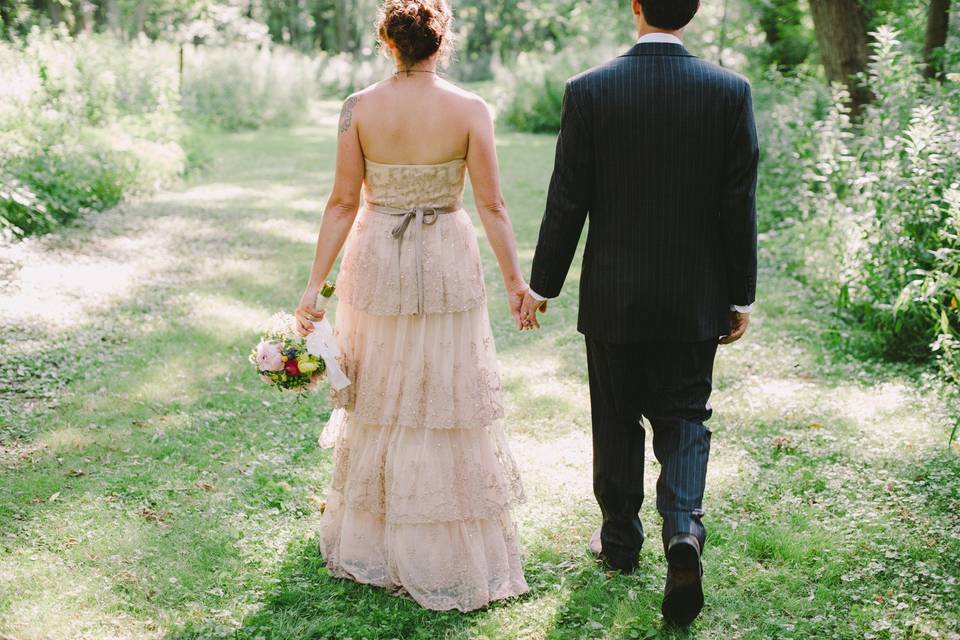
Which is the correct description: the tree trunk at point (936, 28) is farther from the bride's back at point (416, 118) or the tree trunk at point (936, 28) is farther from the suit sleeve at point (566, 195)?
the bride's back at point (416, 118)

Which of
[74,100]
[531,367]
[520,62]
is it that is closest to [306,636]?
[531,367]

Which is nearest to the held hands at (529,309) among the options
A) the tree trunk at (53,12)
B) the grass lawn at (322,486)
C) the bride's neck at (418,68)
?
the bride's neck at (418,68)

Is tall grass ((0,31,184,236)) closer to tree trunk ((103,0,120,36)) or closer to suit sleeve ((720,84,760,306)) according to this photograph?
suit sleeve ((720,84,760,306))

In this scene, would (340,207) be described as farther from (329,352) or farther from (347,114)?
(329,352)

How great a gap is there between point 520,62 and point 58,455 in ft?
59.2

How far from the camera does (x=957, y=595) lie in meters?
3.07

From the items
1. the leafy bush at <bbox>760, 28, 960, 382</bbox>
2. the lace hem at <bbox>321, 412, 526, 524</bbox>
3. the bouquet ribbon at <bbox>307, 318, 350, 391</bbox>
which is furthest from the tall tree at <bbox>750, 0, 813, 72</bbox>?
the bouquet ribbon at <bbox>307, 318, 350, 391</bbox>

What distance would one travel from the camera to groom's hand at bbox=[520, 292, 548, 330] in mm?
3141

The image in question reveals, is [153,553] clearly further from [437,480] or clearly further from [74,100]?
[74,100]

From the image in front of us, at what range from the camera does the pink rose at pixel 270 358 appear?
312 centimetres

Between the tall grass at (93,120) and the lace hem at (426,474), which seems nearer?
the lace hem at (426,474)

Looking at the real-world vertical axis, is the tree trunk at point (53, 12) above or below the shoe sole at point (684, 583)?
above

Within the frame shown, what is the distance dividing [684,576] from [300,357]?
1466mm

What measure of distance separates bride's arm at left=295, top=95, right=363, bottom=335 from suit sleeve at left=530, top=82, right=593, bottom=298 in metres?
0.66
